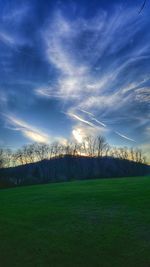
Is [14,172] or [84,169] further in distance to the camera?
[84,169]

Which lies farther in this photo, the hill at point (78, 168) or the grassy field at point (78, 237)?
the hill at point (78, 168)

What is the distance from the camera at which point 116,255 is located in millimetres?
9148

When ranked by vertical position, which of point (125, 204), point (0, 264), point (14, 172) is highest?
point (14, 172)

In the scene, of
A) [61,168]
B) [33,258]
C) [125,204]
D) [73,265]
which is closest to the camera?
[73,265]

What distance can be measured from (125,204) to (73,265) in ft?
33.4

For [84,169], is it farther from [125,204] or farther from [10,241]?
[10,241]

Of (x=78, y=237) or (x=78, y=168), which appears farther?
(x=78, y=168)

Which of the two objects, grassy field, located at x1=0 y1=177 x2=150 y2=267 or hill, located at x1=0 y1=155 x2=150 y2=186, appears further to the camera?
hill, located at x1=0 y1=155 x2=150 y2=186

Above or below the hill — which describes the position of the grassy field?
below

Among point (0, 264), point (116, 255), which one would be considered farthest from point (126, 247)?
point (0, 264)

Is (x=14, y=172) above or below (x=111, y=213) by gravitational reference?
above

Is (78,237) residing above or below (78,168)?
below

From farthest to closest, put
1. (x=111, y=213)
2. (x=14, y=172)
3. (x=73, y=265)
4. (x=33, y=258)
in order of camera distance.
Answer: (x=14, y=172), (x=111, y=213), (x=33, y=258), (x=73, y=265)

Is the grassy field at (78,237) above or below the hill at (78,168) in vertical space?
below
